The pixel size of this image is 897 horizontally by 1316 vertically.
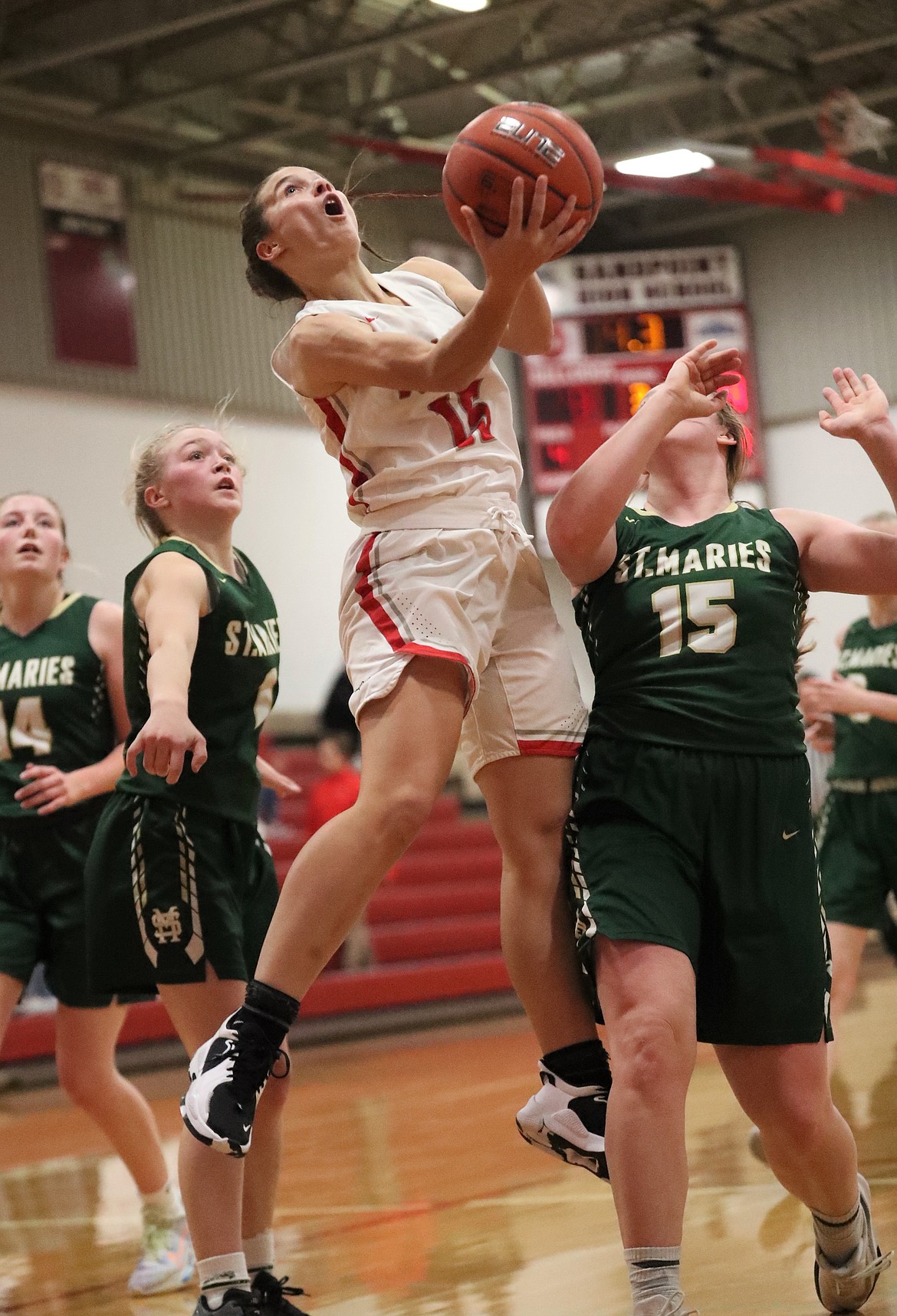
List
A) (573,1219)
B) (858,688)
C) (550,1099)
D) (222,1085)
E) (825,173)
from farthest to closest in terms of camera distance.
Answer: (825,173)
(858,688)
(573,1219)
(550,1099)
(222,1085)

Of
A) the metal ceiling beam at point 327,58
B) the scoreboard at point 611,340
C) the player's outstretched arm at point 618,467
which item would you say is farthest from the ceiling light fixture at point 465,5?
the player's outstretched arm at point 618,467

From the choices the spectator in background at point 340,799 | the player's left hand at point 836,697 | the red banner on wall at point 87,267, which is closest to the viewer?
the player's left hand at point 836,697

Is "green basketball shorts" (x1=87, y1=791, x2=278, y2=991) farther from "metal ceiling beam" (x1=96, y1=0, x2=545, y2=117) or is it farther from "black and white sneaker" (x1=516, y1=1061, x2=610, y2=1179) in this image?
"metal ceiling beam" (x1=96, y1=0, x2=545, y2=117)

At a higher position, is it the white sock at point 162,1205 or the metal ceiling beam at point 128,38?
the metal ceiling beam at point 128,38

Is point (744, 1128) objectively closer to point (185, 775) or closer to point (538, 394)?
point (185, 775)

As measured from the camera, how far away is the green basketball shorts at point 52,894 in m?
3.95

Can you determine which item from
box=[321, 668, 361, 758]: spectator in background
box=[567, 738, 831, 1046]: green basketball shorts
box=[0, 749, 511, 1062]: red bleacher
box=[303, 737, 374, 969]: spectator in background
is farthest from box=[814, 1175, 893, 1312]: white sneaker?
box=[321, 668, 361, 758]: spectator in background

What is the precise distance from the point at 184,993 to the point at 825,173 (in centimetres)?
1158

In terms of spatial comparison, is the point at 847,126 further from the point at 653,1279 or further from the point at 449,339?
the point at 653,1279

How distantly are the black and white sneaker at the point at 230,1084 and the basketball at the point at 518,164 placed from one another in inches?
52.8

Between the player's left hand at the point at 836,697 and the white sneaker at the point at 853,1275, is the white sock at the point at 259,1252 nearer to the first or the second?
the white sneaker at the point at 853,1275

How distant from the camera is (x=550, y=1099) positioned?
9.00 feet

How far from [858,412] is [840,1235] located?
142 centimetres

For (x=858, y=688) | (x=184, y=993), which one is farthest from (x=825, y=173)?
(x=184, y=993)
